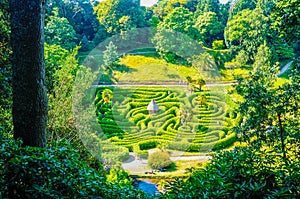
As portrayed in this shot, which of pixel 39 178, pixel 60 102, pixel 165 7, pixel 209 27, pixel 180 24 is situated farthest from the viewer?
pixel 165 7

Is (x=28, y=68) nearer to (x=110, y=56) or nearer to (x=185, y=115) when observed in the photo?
(x=185, y=115)

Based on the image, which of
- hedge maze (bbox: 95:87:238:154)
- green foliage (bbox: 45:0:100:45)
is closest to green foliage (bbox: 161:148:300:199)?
hedge maze (bbox: 95:87:238:154)

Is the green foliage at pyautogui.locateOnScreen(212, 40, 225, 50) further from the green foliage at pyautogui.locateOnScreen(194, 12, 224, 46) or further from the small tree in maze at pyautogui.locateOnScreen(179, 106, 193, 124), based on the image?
the small tree in maze at pyautogui.locateOnScreen(179, 106, 193, 124)

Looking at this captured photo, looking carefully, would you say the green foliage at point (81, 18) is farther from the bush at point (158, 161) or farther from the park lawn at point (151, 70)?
the bush at point (158, 161)

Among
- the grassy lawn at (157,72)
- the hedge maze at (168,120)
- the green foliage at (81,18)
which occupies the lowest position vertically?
the hedge maze at (168,120)

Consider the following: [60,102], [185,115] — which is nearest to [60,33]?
[185,115]

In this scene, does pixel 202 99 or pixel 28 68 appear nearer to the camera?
pixel 28 68

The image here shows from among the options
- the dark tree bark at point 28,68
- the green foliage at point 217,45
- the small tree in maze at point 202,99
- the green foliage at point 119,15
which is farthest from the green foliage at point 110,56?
the dark tree bark at point 28,68
